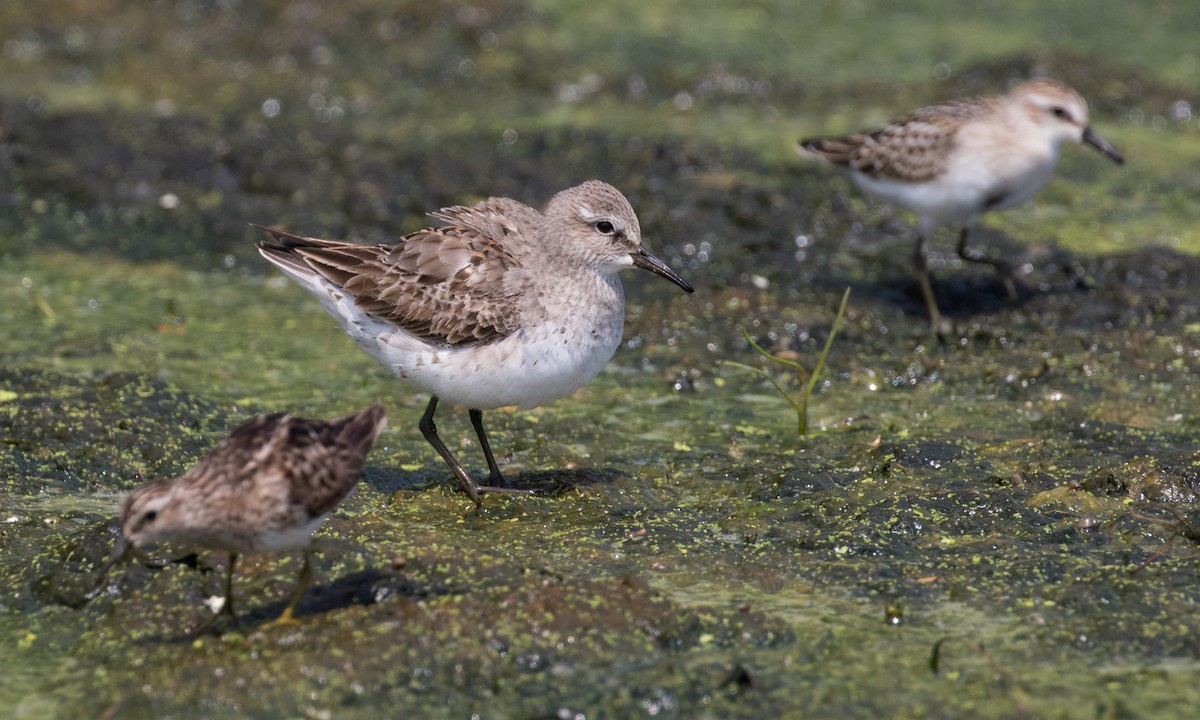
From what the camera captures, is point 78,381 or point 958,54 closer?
point 78,381

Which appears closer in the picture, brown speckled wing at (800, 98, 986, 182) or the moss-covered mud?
the moss-covered mud

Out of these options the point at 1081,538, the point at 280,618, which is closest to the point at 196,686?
the point at 280,618

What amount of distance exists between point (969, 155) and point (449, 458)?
4.55 metres

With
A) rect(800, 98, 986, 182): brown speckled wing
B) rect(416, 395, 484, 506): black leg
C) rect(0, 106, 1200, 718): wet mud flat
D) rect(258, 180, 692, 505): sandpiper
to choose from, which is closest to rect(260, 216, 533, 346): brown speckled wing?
rect(258, 180, 692, 505): sandpiper

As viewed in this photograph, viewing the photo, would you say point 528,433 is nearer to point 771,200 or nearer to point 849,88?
A: point 771,200

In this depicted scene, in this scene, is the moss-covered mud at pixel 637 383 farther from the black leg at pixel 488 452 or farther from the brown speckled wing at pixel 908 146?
the brown speckled wing at pixel 908 146

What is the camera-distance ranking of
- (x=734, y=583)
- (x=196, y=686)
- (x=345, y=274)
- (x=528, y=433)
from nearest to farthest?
1. (x=196, y=686)
2. (x=734, y=583)
3. (x=345, y=274)
4. (x=528, y=433)

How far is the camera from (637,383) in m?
8.47

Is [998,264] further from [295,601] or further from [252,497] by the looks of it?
[252,497]

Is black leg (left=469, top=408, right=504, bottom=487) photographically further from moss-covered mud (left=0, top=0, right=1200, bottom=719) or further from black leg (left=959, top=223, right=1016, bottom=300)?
black leg (left=959, top=223, right=1016, bottom=300)

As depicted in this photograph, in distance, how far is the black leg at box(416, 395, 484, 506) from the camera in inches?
264

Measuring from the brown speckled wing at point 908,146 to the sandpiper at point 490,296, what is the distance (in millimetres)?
3141

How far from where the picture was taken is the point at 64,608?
5.69m

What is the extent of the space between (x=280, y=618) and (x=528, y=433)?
248cm
